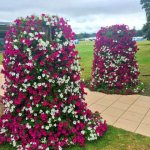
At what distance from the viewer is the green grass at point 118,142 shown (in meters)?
5.76

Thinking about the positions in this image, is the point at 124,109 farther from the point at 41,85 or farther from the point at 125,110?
the point at 41,85

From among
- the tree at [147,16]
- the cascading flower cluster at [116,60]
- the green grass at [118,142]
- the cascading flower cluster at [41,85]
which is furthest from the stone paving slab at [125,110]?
the tree at [147,16]

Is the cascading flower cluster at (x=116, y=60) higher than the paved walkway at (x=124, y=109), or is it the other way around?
the cascading flower cluster at (x=116, y=60)

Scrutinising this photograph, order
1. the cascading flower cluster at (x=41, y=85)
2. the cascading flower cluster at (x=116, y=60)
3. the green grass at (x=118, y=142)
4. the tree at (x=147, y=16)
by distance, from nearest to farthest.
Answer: the cascading flower cluster at (x=41, y=85) < the green grass at (x=118, y=142) < the cascading flower cluster at (x=116, y=60) < the tree at (x=147, y=16)

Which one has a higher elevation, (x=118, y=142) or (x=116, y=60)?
(x=116, y=60)

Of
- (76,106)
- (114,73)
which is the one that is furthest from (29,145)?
(114,73)

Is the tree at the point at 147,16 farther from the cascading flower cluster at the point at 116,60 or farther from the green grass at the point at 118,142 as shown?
the green grass at the point at 118,142

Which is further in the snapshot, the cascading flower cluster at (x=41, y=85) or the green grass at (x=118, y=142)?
the green grass at (x=118, y=142)

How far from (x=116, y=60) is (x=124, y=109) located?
8.58 ft

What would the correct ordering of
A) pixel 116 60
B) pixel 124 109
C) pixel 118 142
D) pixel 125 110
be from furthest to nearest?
1. pixel 116 60
2. pixel 124 109
3. pixel 125 110
4. pixel 118 142

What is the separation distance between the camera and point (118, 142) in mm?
6008

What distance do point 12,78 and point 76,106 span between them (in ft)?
5.00

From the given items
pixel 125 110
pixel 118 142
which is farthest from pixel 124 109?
pixel 118 142

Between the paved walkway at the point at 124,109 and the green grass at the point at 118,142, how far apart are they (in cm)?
41
